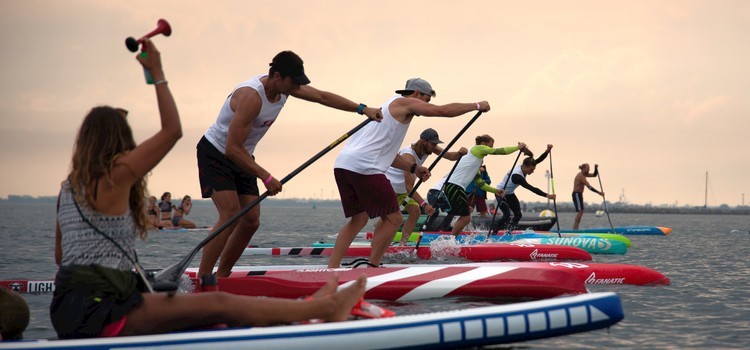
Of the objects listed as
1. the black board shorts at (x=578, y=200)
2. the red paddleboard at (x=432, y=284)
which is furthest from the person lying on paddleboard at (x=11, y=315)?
the black board shorts at (x=578, y=200)

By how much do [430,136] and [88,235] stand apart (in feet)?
27.1

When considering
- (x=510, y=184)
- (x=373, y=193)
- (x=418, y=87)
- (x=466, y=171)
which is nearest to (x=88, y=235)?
(x=373, y=193)

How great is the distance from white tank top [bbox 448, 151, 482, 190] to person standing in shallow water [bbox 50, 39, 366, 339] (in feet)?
34.3

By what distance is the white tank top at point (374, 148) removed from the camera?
8.28 m

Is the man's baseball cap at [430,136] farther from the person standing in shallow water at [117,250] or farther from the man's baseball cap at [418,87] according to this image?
the person standing in shallow water at [117,250]

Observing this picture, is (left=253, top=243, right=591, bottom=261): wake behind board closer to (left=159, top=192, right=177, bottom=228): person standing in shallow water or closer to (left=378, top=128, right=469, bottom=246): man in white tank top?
(left=378, top=128, right=469, bottom=246): man in white tank top

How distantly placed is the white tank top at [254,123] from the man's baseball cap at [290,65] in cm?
23

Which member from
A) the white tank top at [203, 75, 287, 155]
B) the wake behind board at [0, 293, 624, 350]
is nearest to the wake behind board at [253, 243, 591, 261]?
the white tank top at [203, 75, 287, 155]

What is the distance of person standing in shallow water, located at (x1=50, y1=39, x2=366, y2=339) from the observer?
4.16m

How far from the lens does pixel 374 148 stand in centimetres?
832

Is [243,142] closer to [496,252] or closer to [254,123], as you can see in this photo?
[254,123]

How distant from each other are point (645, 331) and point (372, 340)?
2.93 metres

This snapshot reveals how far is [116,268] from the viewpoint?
4.41 m

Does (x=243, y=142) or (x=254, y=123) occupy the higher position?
(x=254, y=123)
